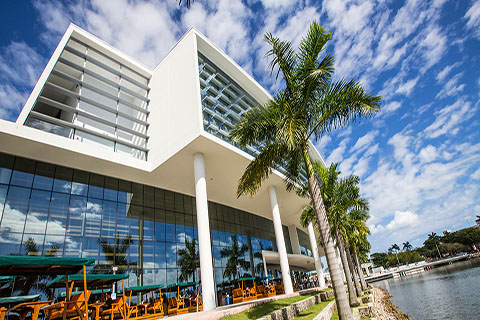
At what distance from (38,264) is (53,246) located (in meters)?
9.32

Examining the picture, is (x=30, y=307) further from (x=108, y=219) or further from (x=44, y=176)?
(x=44, y=176)

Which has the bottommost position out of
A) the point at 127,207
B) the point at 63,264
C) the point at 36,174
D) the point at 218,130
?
the point at 63,264

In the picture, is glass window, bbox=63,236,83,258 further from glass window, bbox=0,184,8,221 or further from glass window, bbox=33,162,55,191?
glass window, bbox=0,184,8,221

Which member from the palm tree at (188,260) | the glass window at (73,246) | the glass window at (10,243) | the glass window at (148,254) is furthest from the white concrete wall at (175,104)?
the glass window at (10,243)

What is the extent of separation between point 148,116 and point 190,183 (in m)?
6.70

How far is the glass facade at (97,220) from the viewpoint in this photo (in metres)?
15.2

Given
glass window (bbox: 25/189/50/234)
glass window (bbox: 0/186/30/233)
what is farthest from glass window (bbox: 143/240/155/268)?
glass window (bbox: 0/186/30/233)

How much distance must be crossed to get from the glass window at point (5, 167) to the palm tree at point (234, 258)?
687 inches

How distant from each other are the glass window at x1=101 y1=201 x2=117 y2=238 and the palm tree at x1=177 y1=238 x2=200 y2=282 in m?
5.75

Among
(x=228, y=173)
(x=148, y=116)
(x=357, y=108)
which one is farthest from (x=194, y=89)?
(x=357, y=108)

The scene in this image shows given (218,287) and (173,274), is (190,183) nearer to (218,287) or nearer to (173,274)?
(173,274)

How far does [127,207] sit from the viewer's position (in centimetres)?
2003

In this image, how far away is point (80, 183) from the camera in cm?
1823

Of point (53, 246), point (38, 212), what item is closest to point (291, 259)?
point (53, 246)
